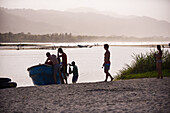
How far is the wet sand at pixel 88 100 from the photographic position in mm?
8789

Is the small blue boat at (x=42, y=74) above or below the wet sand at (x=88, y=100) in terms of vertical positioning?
above

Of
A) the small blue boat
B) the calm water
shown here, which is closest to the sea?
the calm water

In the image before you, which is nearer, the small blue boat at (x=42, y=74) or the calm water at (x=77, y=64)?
the small blue boat at (x=42, y=74)

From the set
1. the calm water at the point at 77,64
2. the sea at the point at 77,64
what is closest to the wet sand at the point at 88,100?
the sea at the point at 77,64

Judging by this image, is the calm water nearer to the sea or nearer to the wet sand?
the sea

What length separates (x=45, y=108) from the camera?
9.10 m

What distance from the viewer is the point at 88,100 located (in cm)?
1026

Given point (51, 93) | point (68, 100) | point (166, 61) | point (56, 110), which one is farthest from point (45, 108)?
point (166, 61)

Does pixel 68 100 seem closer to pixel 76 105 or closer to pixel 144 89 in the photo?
pixel 76 105

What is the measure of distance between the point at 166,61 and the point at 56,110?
14493 millimetres

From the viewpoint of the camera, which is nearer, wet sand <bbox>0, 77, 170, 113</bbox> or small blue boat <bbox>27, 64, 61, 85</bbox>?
wet sand <bbox>0, 77, 170, 113</bbox>

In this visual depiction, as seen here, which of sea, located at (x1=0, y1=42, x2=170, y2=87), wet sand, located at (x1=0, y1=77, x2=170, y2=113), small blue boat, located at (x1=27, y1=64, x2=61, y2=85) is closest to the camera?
wet sand, located at (x1=0, y1=77, x2=170, y2=113)

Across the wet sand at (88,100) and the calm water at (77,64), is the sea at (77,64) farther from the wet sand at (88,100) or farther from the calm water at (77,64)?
the wet sand at (88,100)

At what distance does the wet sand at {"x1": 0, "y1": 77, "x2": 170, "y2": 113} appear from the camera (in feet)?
28.8
